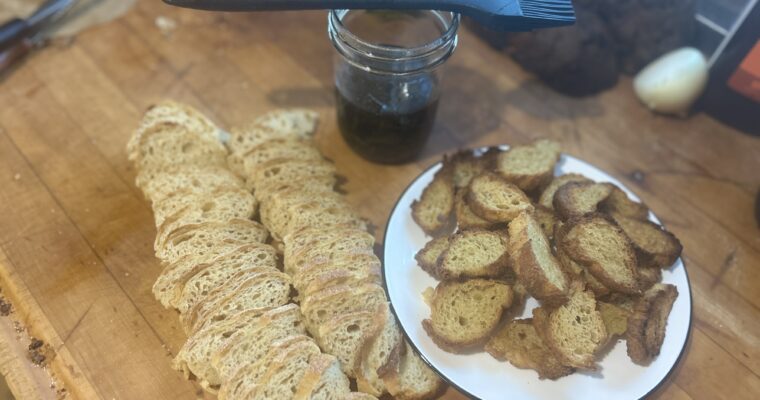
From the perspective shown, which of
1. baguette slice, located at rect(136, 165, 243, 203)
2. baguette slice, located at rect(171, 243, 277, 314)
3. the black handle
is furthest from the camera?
the black handle

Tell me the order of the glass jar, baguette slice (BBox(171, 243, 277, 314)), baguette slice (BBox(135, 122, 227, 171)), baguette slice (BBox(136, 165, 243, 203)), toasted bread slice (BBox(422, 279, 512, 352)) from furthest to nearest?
baguette slice (BBox(135, 122, 227, 171)), baguette slice (BBox(136, 165, 243, 203)), the glass jar, baguette slice (BBox(171, 243, 277, 314)), toasted bread slice (BBox(422, 279, 512, 352))

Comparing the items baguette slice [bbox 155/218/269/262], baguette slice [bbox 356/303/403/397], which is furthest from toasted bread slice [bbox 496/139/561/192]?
baguette slice [bbox 155/218/269/262]

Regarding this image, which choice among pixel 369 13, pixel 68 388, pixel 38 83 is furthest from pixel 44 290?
pixel 369 13

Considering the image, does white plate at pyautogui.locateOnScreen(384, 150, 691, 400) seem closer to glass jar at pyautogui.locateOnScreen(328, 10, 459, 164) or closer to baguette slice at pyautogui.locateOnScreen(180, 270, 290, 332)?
baguette slice at pyautogui.locateOnScreen(180, 270, 290, 332)

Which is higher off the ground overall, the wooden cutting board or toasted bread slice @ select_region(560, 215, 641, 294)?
toasted bread slice @ select_region(560, 215, 641, 294)

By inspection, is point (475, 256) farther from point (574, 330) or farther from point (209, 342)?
point (209, 342)

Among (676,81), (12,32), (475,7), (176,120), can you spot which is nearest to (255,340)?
(176,120)
